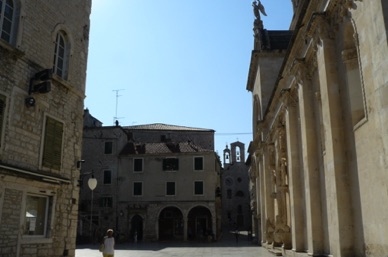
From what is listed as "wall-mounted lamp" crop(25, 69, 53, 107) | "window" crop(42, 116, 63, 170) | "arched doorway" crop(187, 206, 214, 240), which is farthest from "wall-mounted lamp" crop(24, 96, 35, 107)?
"arched doorway" crop(187, 206, 214, 240)

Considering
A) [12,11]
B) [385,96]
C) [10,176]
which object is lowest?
[10,176]

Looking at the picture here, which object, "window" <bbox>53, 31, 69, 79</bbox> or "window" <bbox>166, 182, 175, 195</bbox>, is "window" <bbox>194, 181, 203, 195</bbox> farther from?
"window" <bbox>53, 31, 69, 79</bbox>

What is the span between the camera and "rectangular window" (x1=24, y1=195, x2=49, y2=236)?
13.6 meters

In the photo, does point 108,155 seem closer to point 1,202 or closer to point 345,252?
point 1,202

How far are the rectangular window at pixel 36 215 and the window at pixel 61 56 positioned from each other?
16.7 ft

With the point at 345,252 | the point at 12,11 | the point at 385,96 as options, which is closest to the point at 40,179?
the point at 12,11

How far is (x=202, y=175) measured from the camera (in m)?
44.1

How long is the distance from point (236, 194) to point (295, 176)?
6460cm

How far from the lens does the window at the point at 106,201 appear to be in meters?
43.9

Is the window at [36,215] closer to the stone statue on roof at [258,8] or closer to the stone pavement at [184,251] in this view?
the stone pavement at [184,251]

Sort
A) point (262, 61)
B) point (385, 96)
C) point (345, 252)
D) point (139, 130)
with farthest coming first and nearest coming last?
1. point (139, 130)
2. point (262, 61)
3. point (345, 252)
4. point (385, 96)

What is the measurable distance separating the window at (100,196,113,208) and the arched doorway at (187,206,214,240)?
9131mm

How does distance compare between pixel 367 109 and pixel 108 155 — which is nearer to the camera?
pixel 367 109

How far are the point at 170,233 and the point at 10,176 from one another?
34915 millimetres
